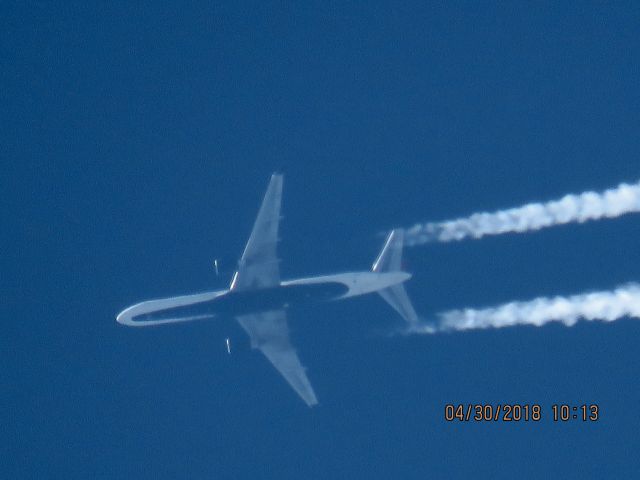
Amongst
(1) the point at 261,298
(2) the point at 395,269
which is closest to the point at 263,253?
(1) the point at 261,298

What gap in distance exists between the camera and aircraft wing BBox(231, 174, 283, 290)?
6088cm

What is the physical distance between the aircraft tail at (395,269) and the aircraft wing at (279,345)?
811 cm

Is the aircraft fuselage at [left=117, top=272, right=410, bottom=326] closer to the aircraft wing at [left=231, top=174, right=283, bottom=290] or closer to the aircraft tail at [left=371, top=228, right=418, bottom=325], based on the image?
the aircraft wing at [left=231, top=174, right=283, bottom=290]

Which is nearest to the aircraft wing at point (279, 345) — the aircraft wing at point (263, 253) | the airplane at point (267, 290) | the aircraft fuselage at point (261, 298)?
the airplane at point (267, 290)

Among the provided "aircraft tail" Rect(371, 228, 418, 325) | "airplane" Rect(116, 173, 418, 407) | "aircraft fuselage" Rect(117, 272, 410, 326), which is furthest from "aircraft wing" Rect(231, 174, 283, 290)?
"aircraft tail" Rect(371, 228, 418, 325)

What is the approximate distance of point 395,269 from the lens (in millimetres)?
64250

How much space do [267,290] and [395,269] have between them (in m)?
9.48

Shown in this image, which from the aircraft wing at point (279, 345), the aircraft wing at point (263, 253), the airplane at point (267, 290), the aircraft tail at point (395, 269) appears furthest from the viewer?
the aircraft wing at point (279, 345)

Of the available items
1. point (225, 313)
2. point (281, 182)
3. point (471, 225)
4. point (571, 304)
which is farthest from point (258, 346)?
point (571, 304)

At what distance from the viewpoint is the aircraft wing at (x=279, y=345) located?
65.5 metres

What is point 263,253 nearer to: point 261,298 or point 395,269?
point 261,298

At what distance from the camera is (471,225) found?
213 feet

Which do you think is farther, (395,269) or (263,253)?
(395,269)

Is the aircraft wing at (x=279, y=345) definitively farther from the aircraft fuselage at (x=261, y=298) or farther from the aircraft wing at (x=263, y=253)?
the aircraft wing at (x=263, y=253)
